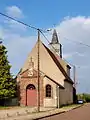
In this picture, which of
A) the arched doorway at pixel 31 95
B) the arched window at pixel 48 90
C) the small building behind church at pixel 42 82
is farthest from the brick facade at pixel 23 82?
the arched window at pixel 48 90

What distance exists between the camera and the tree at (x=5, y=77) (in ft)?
162

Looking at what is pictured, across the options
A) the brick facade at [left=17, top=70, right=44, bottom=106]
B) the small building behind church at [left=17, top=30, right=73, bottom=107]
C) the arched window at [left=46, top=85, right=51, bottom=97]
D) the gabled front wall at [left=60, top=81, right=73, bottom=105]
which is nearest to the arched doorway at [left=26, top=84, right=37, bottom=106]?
the small building behind church at [left=17, top=30, right=73, bottom=107]

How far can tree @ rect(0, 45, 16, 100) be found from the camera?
49.3 meters

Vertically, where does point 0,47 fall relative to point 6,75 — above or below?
above

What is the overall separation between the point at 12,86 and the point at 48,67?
9.55 meters

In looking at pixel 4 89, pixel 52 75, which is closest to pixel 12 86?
pixel 4 89

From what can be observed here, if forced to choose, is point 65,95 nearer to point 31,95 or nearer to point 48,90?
point 48,90

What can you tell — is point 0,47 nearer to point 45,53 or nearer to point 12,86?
point 12,86

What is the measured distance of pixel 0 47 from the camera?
50.2 metres

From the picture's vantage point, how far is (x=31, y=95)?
5538 centimetres

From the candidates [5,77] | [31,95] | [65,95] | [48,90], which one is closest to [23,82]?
[31,95]

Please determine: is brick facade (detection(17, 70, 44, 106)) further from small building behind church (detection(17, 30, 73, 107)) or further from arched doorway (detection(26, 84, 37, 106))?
arched doorway (detection(26, 84, 37, 106))

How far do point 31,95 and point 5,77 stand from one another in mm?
7599

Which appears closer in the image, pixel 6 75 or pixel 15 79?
pixel 6 75
